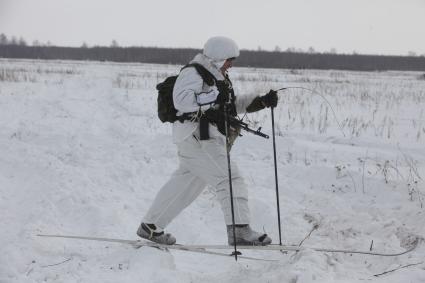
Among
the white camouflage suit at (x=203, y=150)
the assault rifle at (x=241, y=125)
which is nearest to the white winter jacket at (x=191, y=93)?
the white camouflage suit at (x=203, y=150)

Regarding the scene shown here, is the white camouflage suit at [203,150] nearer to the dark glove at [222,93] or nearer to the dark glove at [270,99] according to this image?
the dark glove at [222,93]

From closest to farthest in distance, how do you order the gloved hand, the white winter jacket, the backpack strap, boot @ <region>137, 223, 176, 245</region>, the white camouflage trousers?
the white winter jacket
the backpack strap
the white camouflage trousers
the gloved hand
boot @ <region>137, 223, 176, 245</region>

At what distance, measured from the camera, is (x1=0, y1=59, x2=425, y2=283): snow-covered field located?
408 cm

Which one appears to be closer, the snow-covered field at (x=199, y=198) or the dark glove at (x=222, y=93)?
the dark glove at (x=222, y=93)

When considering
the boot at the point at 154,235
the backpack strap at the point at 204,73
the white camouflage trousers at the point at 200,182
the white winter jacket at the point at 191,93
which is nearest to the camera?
the white winter jacket at the point at 191,93

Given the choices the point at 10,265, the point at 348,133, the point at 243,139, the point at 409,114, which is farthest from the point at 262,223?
the point at 409,114

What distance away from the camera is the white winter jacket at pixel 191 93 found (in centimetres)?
392

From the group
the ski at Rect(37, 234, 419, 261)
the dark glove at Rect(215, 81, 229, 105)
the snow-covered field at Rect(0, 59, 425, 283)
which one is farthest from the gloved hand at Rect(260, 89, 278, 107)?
the ski at Rect(37, 234, 419, 261)

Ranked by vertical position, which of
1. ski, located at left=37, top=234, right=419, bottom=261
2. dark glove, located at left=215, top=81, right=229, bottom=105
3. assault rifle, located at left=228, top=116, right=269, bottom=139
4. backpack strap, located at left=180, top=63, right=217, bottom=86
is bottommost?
ski, located at left=37, top=234, right=419, bottom=261

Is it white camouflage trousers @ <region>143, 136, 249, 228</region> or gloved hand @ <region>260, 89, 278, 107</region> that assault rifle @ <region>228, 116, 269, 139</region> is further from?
gloved hand @ <region>260, 89, 278, 107</region>

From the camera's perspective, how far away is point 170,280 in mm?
3943

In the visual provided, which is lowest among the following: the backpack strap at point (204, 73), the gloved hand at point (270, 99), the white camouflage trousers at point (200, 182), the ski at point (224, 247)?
the ski at point (224, 247)

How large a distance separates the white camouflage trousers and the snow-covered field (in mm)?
412

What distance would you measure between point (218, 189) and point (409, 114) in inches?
356
